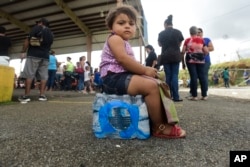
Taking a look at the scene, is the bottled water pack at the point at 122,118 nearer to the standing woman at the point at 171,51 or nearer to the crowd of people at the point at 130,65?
the crowd of people at the point at 130,65

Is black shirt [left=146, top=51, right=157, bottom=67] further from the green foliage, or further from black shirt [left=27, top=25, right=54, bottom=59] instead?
the green foliage

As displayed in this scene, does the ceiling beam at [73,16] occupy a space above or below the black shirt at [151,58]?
above

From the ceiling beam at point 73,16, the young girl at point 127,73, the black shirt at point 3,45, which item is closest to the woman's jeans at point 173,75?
the young girl at point 127,73

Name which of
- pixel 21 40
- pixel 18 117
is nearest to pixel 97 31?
pixel 21 40

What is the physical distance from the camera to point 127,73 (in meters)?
2.09

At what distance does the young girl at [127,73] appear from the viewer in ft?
6.28

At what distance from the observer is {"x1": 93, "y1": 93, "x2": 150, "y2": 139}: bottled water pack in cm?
188

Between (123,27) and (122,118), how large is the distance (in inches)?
30.7

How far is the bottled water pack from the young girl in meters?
0.07

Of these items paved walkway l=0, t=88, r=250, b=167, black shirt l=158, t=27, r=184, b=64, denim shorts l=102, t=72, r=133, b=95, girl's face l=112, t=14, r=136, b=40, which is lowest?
paved walkway l=0, t=88, r=250, b=167

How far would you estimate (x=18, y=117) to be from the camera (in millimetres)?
2973

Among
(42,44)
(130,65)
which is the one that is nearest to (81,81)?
(42,44)

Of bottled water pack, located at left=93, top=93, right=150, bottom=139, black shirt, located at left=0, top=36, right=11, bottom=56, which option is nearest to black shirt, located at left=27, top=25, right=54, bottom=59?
black shirt, located at left=0, top=36, right=11, bottom=56

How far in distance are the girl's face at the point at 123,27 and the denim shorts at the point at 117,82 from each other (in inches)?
13.2
